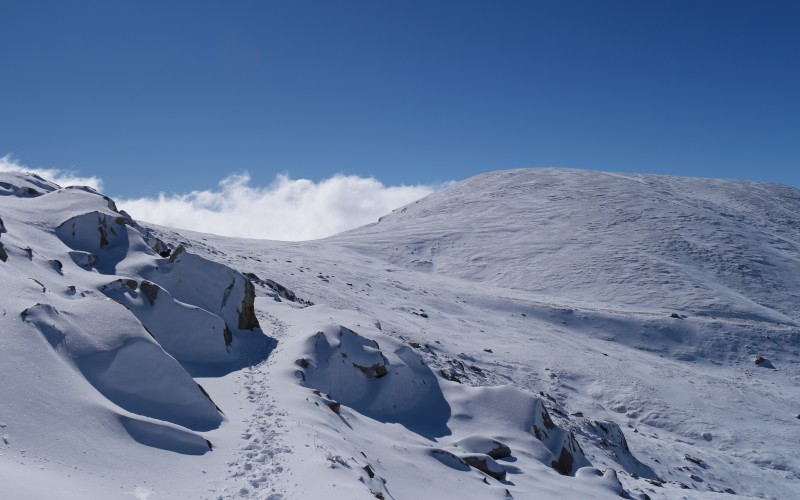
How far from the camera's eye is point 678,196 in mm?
87438

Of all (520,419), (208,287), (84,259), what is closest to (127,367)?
(208,287)

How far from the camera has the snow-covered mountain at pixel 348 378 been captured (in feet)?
28.3

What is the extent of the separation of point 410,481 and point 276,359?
685 centimetres

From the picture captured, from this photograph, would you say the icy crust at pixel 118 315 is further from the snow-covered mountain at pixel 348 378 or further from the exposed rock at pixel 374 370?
the exposed rock at pixel 374 370

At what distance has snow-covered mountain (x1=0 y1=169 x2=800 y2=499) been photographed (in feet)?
28.3

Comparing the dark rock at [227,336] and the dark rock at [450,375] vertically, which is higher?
the dark rock at [227,336]

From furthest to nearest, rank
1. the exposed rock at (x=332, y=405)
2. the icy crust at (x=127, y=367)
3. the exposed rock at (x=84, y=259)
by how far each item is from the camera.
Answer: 1. the exposed rock at (x=84, y=259)
2. the exposed rock at (x=332, y=405)
3. the icy crust at (x=127, y=367)

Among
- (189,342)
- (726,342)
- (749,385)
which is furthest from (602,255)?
(189,342)

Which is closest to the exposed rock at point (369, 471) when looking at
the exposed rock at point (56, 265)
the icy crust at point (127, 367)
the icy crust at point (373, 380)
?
the icy crust at point (127, 367)

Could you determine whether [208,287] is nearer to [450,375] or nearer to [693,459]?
[450,375]

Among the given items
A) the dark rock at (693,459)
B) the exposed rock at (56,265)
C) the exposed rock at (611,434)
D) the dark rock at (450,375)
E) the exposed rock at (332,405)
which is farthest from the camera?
the dark rock at (693,459)

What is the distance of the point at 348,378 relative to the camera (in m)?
16.5

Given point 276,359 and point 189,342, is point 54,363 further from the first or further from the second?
point 276,359

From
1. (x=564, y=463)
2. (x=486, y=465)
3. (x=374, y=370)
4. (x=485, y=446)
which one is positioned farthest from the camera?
(x=374, y=370)
